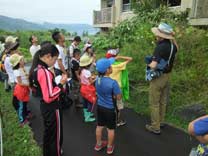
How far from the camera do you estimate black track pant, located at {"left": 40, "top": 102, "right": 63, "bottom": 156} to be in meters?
3.28

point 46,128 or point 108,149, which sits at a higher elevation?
point 46,128

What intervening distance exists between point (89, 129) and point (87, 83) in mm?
968

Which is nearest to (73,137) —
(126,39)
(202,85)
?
(202,85)

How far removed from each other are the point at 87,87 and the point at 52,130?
5.96 ft

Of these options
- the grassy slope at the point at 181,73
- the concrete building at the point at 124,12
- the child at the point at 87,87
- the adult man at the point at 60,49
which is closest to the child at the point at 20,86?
the adult man at the point at 60,49

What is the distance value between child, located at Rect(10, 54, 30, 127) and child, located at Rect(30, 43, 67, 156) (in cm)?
153

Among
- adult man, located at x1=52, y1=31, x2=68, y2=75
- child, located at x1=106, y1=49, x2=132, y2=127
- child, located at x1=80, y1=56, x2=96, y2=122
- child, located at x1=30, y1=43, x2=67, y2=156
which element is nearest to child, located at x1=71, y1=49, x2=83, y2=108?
adult man, located at x1=52, y1=31, x2=68, y2=75

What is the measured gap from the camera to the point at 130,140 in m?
4.32

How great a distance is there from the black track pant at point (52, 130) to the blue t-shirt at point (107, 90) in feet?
2.28

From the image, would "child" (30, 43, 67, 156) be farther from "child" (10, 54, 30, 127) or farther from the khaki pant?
the khaki pant

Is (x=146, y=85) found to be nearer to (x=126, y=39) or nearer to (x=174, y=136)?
(x=174, y=136)

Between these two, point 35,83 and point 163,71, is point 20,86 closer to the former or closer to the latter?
point 35,83

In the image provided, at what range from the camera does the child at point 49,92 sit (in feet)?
10.1

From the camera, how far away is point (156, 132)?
4.54 m
